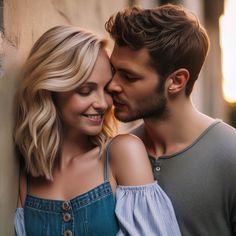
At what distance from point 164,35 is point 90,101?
0.47m

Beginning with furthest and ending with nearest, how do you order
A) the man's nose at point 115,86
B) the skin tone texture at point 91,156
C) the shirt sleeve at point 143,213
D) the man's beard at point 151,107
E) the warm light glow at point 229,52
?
the warm light glow at point 229,52 → the man's beard at point 151,107 → the man's nose at point 115,86 → the skin tone texture at point 91,156 → the shirt sleeve at point 143,213

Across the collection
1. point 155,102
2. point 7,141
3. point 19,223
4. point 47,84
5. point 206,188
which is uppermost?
point 47,84

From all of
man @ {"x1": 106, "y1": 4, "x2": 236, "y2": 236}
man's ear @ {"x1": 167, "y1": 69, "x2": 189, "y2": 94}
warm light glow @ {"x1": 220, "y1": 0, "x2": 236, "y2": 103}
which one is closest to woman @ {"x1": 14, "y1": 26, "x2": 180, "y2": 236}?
man @ {"x1": 106, "y1": 4, "x2": 236, "y2": 236}

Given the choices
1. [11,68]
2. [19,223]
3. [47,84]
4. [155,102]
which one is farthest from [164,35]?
[19,223]

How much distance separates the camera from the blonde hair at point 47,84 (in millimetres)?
2564

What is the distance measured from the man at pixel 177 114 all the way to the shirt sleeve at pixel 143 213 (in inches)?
6.1

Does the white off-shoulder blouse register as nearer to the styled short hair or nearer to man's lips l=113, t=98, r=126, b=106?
man's lips l=113, t=98, r=126, b=106

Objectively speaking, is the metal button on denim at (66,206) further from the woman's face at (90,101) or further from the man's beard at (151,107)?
the man's beard at (151,107)

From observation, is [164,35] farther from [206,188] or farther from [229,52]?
[229,52]

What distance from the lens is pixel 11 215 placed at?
2643mm

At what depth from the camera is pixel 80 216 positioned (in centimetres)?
254

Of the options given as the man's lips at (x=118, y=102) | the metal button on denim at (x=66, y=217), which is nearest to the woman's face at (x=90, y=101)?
the man's lips at (x=118, y=102)

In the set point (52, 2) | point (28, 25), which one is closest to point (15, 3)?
point (28, 25)

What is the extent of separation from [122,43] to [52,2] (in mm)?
579
